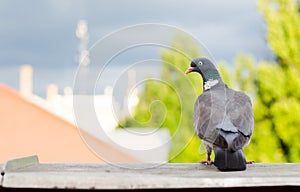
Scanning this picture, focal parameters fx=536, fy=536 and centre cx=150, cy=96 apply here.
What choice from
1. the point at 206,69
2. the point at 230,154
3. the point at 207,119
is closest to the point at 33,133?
the point at 206,69

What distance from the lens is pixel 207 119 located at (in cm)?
192

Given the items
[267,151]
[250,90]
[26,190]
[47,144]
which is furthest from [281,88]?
[26,190]

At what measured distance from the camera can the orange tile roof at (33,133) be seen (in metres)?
6.07

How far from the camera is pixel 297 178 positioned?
4.66 ft

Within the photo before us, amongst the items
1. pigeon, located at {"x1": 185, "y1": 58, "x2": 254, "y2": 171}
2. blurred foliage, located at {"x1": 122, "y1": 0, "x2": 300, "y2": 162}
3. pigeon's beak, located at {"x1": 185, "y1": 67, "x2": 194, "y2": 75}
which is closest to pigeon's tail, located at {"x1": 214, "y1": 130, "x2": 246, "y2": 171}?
pigeon, located at {"x1": 185, "y1": 58, "x2": 254, "y2": 171}

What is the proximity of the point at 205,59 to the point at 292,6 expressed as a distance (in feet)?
15.1

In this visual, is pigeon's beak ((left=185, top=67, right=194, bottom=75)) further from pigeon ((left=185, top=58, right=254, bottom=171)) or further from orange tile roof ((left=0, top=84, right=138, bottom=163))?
orange tile roof ((left=0, top=84, right=138, bottom=163))

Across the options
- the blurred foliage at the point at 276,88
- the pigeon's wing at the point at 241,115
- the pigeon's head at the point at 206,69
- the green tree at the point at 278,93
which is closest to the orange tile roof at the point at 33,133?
the blurred foliage at the point at 276,88

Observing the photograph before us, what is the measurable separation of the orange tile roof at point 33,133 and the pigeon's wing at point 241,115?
4.20 metres

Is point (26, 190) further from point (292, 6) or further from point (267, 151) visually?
point (292, 6)

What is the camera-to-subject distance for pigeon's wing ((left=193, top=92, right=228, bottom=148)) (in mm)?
1839

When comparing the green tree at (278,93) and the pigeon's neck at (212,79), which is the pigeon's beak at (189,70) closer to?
the pigeon's neck at (212,79)

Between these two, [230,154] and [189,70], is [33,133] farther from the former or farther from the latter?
[230,154]

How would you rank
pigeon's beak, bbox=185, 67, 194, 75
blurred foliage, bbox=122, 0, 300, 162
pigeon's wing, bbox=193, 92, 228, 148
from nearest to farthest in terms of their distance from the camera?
pigeon's wing, bbox=193, 92, 228, 148 < pigeon's beak, bbox=185, 67, 194, 75 < blurred foliage, bbox=122, 0, 300, 162
